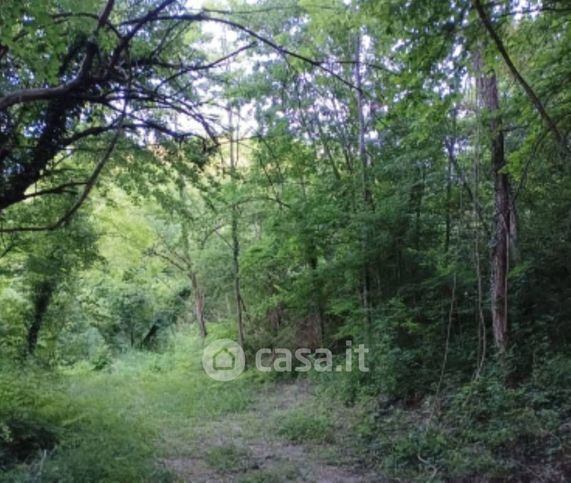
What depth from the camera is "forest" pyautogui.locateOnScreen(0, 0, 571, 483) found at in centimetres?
360

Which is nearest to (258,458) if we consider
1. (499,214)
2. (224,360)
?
(499,214)

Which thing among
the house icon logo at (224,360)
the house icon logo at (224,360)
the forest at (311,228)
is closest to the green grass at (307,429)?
the forest at (311,228)

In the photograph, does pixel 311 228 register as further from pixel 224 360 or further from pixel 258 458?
pixel 224 360

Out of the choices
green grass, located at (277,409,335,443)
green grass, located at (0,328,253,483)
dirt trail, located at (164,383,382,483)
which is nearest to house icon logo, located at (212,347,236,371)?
green grass, located at (0,328,253,483)

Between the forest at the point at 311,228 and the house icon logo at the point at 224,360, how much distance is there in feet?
0.21

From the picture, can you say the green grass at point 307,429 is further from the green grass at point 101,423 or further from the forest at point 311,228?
the green grass at point 101,423

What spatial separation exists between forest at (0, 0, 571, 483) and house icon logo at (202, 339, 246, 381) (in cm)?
6

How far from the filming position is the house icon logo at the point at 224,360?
1092 cm

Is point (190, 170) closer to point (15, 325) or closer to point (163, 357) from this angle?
point (15, 325)

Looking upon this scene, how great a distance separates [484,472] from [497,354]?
5.84 ft

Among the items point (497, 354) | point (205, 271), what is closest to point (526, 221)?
point (497, 354)

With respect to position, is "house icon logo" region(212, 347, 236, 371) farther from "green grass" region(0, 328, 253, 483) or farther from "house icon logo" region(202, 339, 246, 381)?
"green grass" region(0, 328, 253, 483)

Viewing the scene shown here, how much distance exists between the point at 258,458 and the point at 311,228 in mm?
4318

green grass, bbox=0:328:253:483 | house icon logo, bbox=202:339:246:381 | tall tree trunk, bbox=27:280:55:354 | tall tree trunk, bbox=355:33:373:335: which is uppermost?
tall tree trunk, bbox=355:33:373:335
